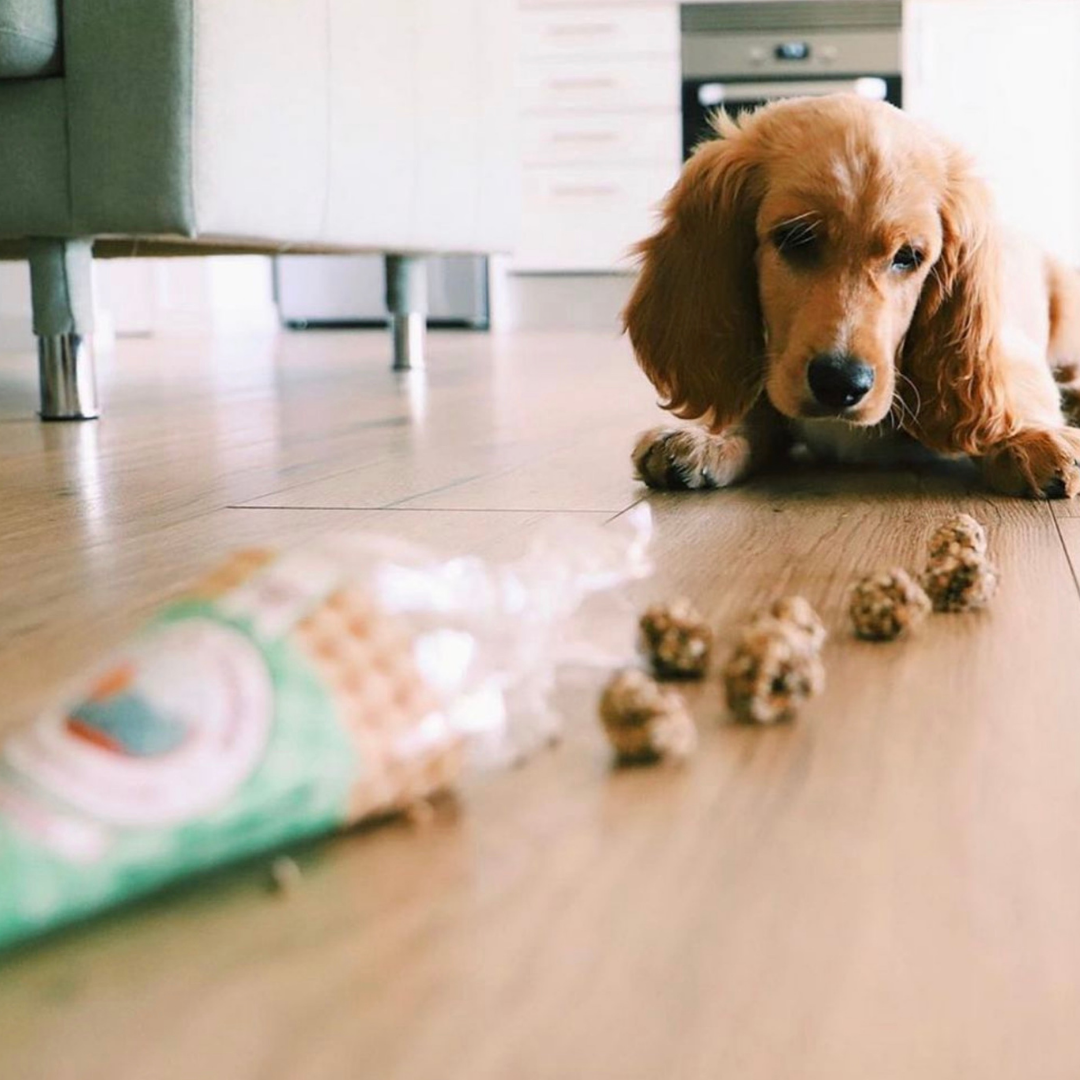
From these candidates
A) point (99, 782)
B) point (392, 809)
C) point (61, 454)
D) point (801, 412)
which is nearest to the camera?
point (99, 782)

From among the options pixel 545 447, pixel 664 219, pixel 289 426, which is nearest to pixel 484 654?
pixel 664 219

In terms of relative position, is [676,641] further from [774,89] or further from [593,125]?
[593,125]

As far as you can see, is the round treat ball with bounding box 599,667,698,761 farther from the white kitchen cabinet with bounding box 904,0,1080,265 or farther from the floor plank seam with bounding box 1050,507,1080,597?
the white kitchen cabinet with bounding box 904,0,1080,265

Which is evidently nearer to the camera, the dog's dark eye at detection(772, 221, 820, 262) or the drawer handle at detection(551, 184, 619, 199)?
the dog's dark eye at detection(772, 221, 820, 262)

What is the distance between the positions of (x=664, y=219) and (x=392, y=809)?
1.23m

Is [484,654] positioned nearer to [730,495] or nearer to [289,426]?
[730,495]

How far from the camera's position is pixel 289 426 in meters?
2.36

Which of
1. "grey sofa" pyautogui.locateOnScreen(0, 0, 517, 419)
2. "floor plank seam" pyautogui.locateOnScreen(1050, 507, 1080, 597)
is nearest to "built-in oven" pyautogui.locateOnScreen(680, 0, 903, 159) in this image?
"grey sofa" pyautogui.locateOnScreen(0, 0, 517, 419)

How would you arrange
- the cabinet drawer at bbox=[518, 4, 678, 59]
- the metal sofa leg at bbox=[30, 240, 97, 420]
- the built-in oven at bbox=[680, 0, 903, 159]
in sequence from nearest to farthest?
the metal sofa leg at bbox=[30, 240, 97, 420], the built-in oven at bbox=[680, 0, 903, 159], the cabinet drawer at bbox=[518, 4, 678, 59]

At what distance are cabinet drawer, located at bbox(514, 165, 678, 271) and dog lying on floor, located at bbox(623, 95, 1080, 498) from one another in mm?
4409

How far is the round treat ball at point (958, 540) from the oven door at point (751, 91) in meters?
4.78

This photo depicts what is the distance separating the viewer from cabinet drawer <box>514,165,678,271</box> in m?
6.06

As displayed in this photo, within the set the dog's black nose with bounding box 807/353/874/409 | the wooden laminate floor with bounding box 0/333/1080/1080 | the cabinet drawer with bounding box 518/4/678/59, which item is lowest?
the wooden laminate floor with bounding box 0/333/1080/1080

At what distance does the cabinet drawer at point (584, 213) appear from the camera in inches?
239
